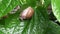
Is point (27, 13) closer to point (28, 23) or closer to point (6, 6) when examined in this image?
point (28, 23)

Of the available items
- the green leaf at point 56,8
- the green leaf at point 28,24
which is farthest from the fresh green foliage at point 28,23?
the green leaf at point 56,8

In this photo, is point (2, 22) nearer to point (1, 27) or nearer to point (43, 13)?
point (1, 27)

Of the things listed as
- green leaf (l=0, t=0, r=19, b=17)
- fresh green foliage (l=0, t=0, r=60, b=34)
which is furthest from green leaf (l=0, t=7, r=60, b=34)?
green leaf (l=0, t=0, r=19, b=17)

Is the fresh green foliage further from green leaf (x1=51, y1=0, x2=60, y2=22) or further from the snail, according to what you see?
green leaf (x1=51, y1=0, x2=60, y2=22)

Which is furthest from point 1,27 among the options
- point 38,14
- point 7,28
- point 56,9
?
point 56,9

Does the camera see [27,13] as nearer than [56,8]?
No

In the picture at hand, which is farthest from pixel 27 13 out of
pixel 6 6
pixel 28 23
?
pixel 6 6
